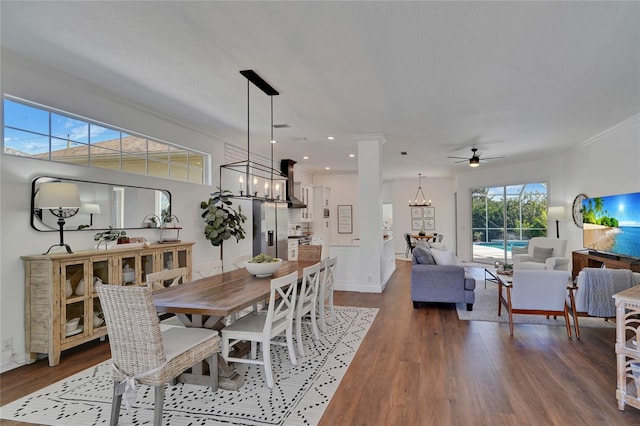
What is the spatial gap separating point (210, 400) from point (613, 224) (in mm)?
6172

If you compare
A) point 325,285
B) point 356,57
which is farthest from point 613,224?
point 356,57

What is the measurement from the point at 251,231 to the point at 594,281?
5573 mm

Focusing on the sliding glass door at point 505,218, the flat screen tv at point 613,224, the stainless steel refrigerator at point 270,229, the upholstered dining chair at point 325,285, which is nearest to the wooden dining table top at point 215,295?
the upholstered dining chair at point 325,285

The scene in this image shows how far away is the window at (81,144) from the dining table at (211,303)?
195cm

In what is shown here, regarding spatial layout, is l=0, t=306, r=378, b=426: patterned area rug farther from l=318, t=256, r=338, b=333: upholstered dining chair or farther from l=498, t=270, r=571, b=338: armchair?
l=498, t=270, r=571, b=338: armchair

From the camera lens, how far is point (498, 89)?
3.71 m

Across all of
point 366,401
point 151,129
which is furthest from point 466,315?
point 151,129

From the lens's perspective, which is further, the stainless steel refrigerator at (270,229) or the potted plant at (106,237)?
the stainless steel refrigerator at (270,229)

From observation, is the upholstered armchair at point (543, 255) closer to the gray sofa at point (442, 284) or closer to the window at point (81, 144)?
the gray sofa at point (442, 284)

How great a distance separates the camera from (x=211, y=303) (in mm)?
2523

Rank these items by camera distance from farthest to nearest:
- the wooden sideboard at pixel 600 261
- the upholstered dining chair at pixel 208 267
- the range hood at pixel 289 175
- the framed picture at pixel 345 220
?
the framed picture at pixel 345 220
the range hood at pixel 289 175
the wooden sideboard at pixel 600 261
the upholstered dining chair at pixel 208 267

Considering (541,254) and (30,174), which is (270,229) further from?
(541,254)

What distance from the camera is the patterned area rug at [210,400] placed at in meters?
2.32

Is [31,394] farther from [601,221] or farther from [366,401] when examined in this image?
[601,221]
